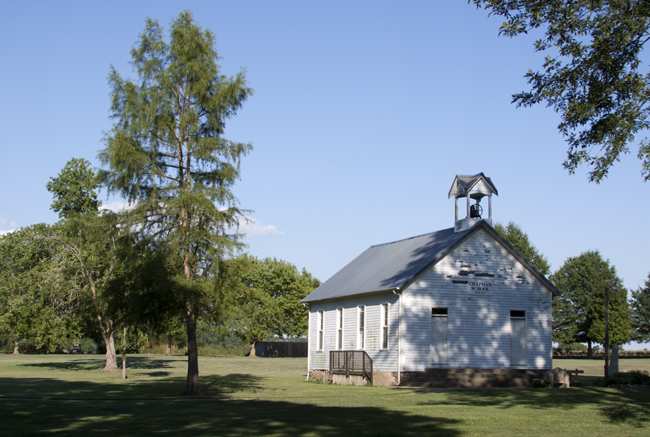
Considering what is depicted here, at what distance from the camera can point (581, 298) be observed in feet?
262

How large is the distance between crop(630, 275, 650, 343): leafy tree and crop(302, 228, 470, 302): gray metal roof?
72.0 meters

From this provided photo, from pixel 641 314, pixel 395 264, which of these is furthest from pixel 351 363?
pixel 641 314

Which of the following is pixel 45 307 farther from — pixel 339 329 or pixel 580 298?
pixel 580 298

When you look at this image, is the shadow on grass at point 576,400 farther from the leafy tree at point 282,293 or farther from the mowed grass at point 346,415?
the leafy tree at point 282,293

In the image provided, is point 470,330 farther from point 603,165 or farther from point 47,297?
point 47,297

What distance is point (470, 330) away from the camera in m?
27.1

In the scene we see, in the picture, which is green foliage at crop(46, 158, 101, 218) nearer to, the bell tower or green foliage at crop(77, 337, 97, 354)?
the bell tower

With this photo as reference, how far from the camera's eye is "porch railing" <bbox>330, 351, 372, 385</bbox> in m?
27.6

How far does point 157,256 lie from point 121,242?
1.59 metres

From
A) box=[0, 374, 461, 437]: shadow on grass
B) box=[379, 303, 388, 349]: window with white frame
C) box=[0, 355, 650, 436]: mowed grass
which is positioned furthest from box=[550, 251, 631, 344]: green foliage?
box=[0, 374, 461, 437]: shadow on grass

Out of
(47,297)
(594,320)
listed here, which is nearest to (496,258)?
(47,297)

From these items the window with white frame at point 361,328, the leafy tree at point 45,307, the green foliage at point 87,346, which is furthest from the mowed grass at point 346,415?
the green foliage at point 87,346

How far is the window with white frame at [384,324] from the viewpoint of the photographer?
2730cm

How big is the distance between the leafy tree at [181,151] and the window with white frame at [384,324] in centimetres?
839
